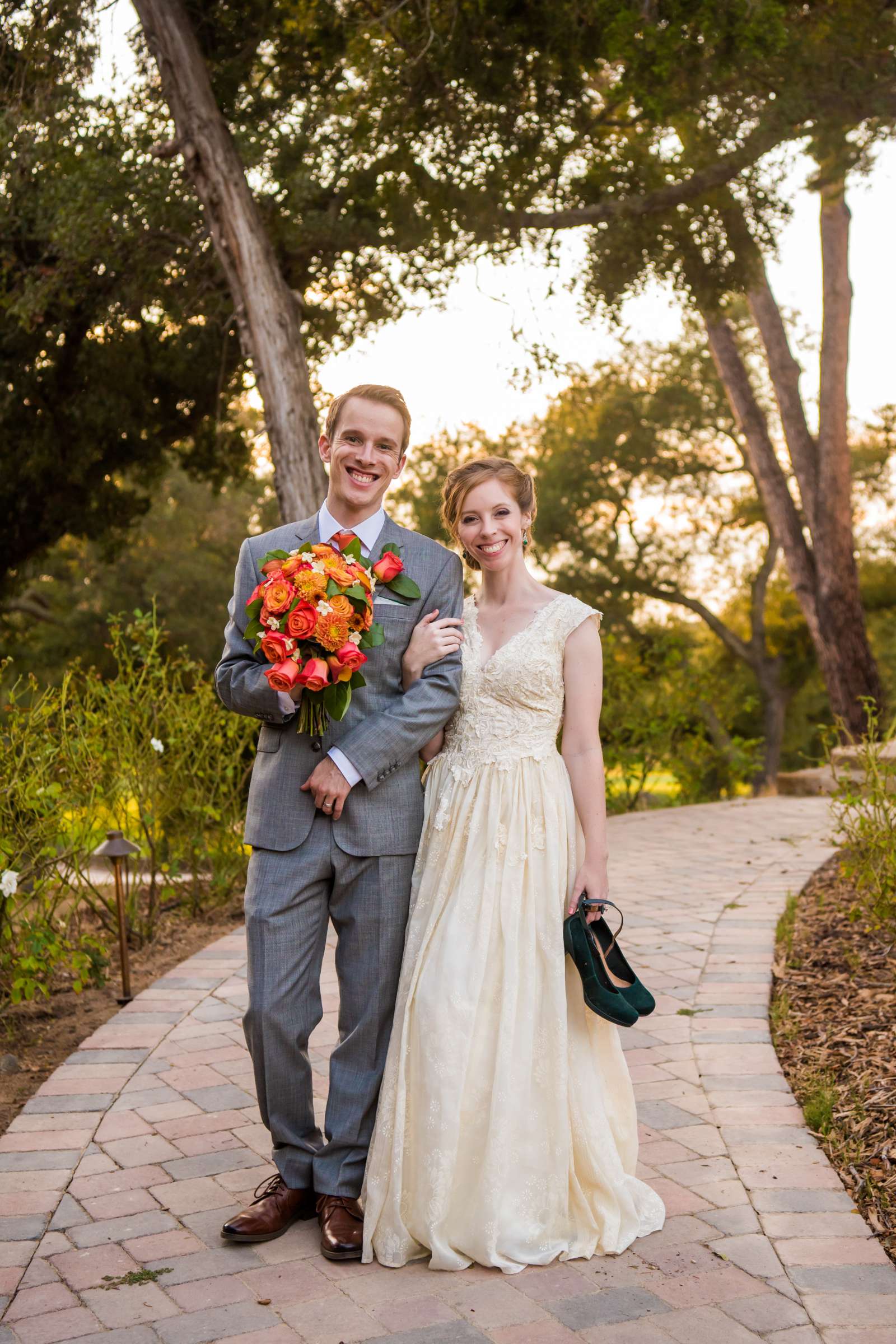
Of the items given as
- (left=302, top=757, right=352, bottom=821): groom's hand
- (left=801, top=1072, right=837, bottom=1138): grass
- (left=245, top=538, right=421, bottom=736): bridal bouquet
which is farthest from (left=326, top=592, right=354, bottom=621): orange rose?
(left=801, top=1072, right=837, bottom=1138): grass

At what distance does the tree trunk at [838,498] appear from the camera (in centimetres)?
1394

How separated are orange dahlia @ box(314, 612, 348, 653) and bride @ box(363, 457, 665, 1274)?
31cm

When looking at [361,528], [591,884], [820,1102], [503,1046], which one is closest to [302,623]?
[361,528]

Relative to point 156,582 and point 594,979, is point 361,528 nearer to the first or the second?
point 594,979

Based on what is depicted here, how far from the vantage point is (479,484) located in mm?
3064

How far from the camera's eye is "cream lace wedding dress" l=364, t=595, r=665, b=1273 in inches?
107

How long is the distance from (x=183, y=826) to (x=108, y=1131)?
115 inches

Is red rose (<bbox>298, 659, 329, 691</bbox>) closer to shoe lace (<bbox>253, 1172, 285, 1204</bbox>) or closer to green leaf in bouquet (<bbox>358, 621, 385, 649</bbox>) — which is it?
green leaf in bouquet (<bbox>358, 621, 385, 649</bbox>)

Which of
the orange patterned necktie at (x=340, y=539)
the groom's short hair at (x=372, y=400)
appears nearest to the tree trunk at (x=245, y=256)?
the groom's short hair at (x=372, y=400)

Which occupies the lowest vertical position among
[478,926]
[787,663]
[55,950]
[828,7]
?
[55,950]

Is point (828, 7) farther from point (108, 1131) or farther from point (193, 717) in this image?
point (108, 1131)

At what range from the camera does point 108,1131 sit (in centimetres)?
346

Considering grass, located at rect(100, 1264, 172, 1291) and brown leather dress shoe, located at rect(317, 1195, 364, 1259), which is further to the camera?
brown leather dress shoe, located at rect(317, 1195, 364, 1259)

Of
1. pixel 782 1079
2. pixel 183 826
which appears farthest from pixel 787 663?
pixel 782 1079
